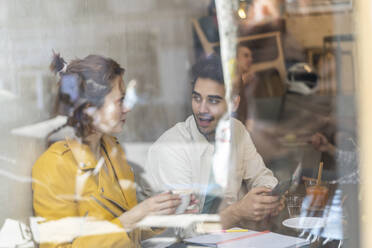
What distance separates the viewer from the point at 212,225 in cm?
146

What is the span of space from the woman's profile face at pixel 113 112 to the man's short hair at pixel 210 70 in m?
0.27

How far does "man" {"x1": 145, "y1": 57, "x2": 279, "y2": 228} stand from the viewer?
144cm

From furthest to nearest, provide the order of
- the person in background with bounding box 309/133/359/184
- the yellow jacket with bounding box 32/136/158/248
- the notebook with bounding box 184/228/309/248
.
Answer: the person in background with bounding box 309/133/359/184 < the notebook with bounding box 184/228/309/248 < the yellow jacket with bounding box 32/136/158/248

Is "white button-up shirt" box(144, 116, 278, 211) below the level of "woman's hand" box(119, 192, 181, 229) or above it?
above

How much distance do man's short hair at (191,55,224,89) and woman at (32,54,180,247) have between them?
280mm

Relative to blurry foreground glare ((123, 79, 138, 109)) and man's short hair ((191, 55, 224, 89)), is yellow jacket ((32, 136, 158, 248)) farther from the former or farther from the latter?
man's short hair ((191, 55, 224, 89))

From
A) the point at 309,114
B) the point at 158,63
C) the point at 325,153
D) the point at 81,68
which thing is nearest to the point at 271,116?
the point at 309,114

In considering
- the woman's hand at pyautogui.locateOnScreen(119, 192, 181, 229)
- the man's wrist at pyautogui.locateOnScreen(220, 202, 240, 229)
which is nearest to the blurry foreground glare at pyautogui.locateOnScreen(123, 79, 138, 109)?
the woman's hand at pyautogui.locateOnScreen(119, 192, 181, 229)

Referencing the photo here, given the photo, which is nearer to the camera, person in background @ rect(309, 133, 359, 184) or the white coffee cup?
the white coffee cup

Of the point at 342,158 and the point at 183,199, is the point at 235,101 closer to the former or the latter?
the point at 183,199

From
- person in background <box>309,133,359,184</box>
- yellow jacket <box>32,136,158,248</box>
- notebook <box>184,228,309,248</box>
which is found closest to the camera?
yellow jacket <box>32,136,158,248</box>

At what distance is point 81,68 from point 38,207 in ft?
1.45

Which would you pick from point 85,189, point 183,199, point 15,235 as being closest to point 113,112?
point 85,189

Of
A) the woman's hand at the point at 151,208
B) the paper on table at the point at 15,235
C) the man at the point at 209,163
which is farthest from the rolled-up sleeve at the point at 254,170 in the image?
the paper on table at the point at 15,235
